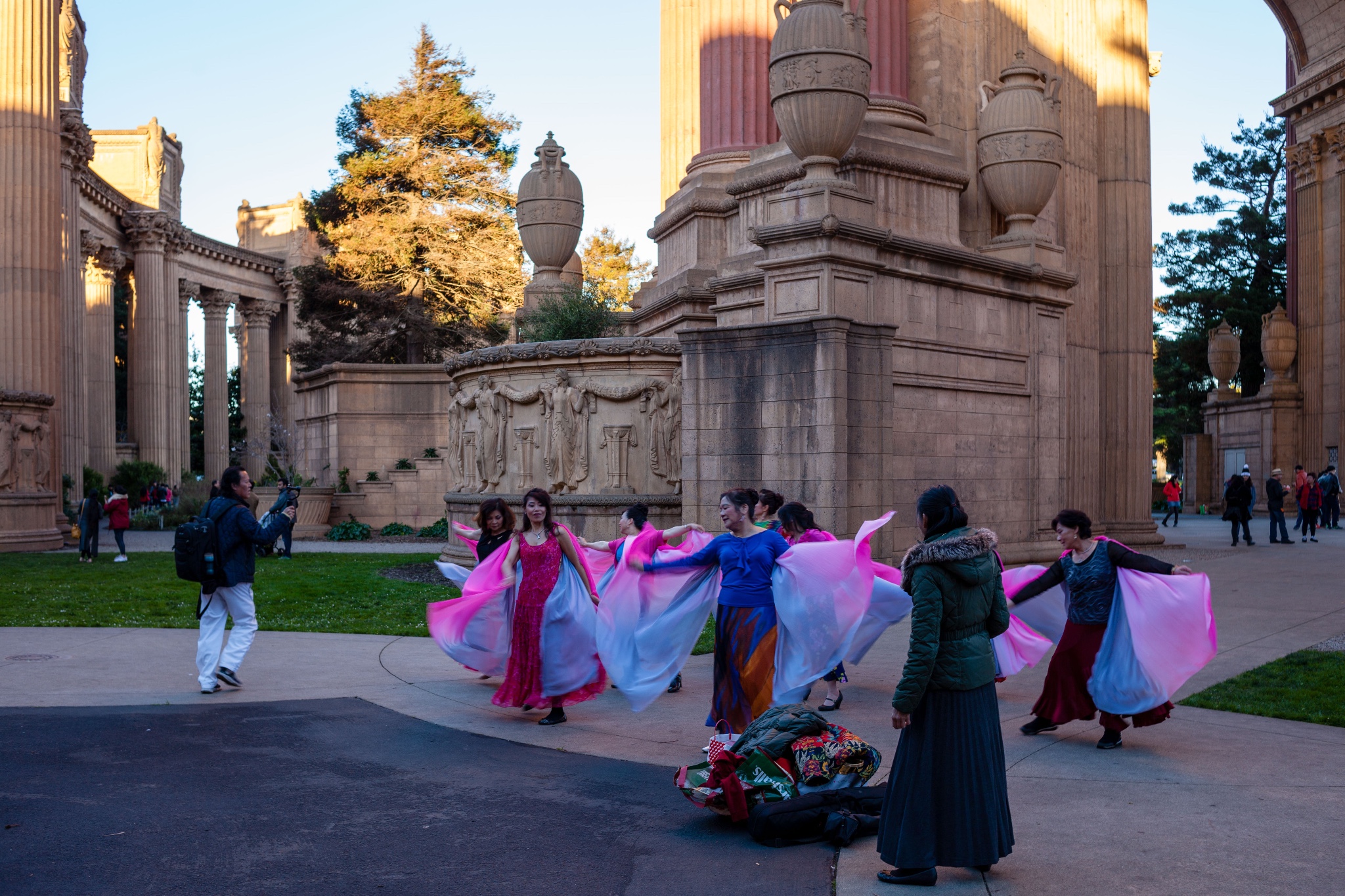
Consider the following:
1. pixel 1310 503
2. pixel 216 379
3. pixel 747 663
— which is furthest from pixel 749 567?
pixel 216 379

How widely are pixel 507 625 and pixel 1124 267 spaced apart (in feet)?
62.3

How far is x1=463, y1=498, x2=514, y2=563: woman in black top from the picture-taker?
32.7 ft

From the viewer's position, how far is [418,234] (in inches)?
1790

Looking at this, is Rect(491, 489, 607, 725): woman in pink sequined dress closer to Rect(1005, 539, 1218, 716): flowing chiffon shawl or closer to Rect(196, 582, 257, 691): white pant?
Rect(196, 582, 257, 691): white pant

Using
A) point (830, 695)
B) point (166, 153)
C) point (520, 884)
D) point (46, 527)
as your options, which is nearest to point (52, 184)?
point (46, 527)

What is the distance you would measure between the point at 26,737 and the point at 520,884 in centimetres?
442

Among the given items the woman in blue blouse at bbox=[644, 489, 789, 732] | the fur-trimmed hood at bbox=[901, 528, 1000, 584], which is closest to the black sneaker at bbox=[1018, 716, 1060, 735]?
the woman in blue blouse at bbox=[644, 489, 789, 732]

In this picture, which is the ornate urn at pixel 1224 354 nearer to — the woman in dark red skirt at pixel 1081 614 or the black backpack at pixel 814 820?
the woman in dark red skirt at pixel 1081 614

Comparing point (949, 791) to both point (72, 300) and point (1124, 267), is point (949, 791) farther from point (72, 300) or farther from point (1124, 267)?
point (72, 300)

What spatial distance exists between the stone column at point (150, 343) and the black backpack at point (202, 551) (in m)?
42.3

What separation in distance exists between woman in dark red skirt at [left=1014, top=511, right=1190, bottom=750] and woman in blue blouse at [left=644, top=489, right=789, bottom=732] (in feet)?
6.32

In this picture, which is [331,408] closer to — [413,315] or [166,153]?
[413,315]

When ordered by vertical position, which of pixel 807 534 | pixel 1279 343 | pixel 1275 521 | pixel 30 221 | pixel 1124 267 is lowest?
pixel 1275 521

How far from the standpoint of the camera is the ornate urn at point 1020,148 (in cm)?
1820
